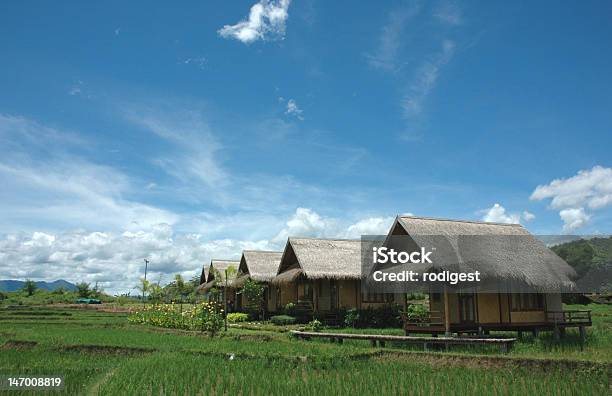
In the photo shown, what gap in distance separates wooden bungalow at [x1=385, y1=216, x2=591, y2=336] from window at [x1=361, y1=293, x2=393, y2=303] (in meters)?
5.53

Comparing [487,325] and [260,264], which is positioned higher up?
[260,264]

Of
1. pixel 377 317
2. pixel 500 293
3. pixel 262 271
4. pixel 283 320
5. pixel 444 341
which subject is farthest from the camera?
pixel 262 271

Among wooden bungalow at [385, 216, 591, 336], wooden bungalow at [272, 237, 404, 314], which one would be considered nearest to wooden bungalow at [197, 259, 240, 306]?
wooden bungalow at [272, 237, 404, 314]

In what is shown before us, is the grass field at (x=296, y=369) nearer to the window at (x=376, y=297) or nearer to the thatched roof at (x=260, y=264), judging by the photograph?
the window at (x=376, y=297)

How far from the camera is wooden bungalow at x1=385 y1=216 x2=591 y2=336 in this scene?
16.3 meters

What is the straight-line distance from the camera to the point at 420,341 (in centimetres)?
1321

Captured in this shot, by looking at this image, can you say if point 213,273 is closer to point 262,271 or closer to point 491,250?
point 262,271

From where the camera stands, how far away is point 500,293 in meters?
16.9

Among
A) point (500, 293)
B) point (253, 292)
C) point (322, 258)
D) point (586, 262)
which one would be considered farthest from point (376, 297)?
point (586, 262)

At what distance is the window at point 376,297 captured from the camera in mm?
23600

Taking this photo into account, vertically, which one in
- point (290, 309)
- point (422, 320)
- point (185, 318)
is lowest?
point (185, 318)

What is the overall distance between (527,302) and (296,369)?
35.8 feet

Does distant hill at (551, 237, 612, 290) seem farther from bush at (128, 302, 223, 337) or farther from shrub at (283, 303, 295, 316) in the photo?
bush at (128, 302, 223, 337)

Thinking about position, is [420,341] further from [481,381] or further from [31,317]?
[31,317]
